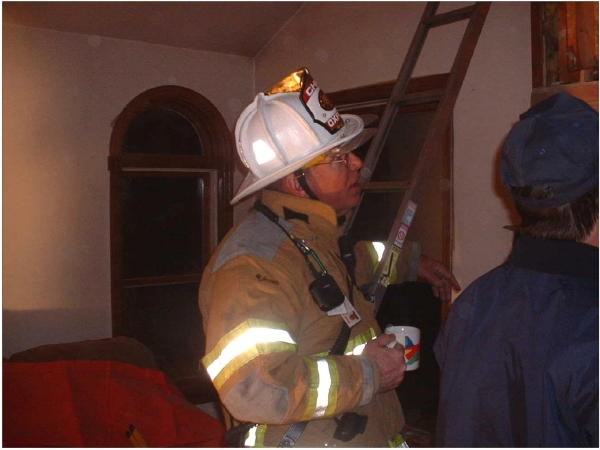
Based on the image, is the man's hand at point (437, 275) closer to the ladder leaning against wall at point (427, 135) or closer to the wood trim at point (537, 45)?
the ladder leaning against wall at point (427, 135)

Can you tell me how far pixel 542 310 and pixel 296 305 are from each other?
2.27 ft

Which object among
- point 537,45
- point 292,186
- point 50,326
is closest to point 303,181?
point 292,186

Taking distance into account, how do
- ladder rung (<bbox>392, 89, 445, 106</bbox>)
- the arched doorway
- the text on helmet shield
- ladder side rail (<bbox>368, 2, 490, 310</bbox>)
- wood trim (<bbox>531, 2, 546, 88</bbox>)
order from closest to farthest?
the text on helmet shield < ladder side rail (<bbox>368, 2, 490, 310</bbox>) < ladder rung (<bbox>392, 89, 445, 106</bbox>) < wood trim (<bbox>531, 2, 546, 88</bbox>) < the arched doorway

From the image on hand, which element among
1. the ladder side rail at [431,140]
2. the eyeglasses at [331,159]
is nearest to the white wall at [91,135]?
the ladder side rail at [431,140]

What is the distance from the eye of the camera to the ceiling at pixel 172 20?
351cm

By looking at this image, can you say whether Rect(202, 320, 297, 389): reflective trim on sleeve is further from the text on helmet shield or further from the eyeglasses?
the text on helmet shield

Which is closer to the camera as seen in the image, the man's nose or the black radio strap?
the black radio strap

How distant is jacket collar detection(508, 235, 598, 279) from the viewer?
1.02m

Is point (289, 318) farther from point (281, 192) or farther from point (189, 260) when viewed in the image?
point (189, 260)

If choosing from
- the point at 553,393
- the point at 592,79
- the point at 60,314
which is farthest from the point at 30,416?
the point at 592,79

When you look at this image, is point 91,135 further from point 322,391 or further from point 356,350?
point 322,391

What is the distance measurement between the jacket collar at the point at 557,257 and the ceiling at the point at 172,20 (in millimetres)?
3116

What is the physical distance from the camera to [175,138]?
4.41 metres

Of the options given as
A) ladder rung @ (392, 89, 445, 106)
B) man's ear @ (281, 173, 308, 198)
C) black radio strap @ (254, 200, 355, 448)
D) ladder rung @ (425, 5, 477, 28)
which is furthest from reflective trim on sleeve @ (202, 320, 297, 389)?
ladder rung @ (425, 5, 477, 28)
